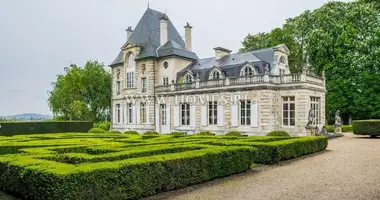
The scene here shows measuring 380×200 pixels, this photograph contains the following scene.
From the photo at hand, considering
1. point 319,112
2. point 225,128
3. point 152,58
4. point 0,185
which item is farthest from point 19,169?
point 152,58

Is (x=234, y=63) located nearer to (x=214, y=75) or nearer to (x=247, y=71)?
(x=214, y=75)

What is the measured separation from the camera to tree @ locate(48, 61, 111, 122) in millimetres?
45812

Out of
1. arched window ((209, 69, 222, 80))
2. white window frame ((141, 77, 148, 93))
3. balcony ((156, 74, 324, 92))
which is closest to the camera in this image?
balcony ((156, 74, 324, 92))

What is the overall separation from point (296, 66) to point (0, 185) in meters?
35.4

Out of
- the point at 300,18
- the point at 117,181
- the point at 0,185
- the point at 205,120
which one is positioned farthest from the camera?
the point at 300,18

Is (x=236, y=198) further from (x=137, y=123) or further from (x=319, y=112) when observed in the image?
(x=137, y=123)

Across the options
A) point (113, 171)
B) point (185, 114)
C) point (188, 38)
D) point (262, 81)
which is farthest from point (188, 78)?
point (113, 171)

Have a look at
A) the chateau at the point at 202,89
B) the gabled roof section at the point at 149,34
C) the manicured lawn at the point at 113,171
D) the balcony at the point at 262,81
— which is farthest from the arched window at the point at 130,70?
the manicured lawn at the point at 113,171

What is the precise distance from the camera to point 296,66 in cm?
3962

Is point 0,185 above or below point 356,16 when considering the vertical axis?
below

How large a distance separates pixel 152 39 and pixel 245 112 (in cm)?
1378

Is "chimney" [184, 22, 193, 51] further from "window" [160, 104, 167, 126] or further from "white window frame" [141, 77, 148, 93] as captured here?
"window" [160, 104, 167, 126]

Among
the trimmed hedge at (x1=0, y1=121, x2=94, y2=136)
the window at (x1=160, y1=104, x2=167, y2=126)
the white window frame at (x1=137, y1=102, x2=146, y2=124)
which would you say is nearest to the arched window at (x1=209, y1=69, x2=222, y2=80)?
the window at (x1=160, y1=104, x2=167, y2=126)

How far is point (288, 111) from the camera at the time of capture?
78.9ft
